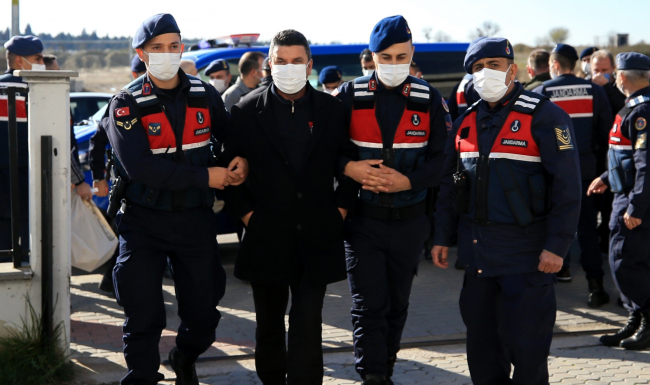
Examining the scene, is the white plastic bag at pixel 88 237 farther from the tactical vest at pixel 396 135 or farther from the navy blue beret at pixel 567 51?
the navy blue beret at pixel 567 51

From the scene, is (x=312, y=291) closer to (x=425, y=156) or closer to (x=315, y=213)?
(x=315, y=213)

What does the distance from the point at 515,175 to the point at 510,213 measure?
189 millimetres

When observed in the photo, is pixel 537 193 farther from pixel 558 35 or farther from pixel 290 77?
pixel 558 35

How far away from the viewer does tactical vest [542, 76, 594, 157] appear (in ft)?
21.1

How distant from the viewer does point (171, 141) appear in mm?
3906

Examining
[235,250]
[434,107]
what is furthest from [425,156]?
[235,250]

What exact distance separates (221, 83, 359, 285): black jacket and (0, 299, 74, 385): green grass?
138cm

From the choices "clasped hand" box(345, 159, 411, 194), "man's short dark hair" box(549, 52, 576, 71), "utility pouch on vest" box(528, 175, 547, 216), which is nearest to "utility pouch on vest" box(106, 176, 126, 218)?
"clasped hand" box(345, 159, 411, 194)

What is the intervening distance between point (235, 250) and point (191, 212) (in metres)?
4.50

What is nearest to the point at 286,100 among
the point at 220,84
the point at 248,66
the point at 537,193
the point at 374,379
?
the point at 537,193

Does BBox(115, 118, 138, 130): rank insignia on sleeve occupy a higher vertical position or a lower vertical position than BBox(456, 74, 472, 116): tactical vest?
lower

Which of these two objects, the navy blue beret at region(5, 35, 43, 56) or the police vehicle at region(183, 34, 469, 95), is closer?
the navy blue beret at region(5, 35, 43, 56)

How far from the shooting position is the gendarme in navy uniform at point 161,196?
381 cm

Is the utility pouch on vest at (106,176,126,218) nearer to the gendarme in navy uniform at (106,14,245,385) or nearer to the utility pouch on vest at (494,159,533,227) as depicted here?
the gendarme in navy uniform at (106,14,245,385)
